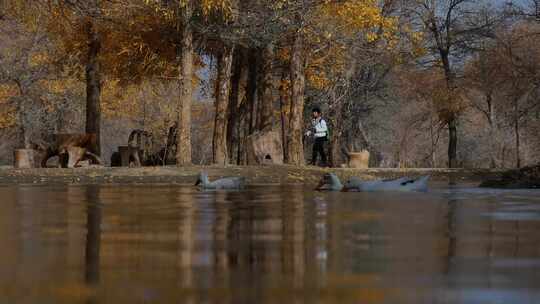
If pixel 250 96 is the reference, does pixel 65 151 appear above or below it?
below

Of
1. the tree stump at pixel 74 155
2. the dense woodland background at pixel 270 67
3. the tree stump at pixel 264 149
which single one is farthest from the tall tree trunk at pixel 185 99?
the tree stump at pixel 74 155

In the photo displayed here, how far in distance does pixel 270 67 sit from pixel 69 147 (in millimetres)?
9469

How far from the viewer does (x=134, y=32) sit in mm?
40625

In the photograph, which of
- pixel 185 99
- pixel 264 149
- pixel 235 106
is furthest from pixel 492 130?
pixel 185 99

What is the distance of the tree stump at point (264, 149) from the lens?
125 feet

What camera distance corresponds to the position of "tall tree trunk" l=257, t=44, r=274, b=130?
146 ft

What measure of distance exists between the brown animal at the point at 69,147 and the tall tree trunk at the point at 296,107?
674cm

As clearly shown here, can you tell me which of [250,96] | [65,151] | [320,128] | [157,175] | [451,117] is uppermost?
[451,117]

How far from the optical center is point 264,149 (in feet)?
126

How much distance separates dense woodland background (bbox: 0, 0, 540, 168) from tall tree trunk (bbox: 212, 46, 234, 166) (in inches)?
2.0

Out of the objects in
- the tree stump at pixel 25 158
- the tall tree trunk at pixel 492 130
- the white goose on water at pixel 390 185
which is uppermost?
the tall tree trunk at pixel 492 130

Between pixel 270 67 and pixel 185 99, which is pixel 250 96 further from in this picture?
pixel 185 99

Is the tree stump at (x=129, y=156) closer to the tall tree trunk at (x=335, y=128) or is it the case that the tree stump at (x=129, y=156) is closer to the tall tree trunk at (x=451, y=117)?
the tall tree trunk at (x=335, y=128)

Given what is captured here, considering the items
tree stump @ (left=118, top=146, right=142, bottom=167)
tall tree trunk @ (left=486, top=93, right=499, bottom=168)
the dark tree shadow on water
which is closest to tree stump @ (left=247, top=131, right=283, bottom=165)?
tree stump @ (left=118, top=146, right=142, bottom=167)
